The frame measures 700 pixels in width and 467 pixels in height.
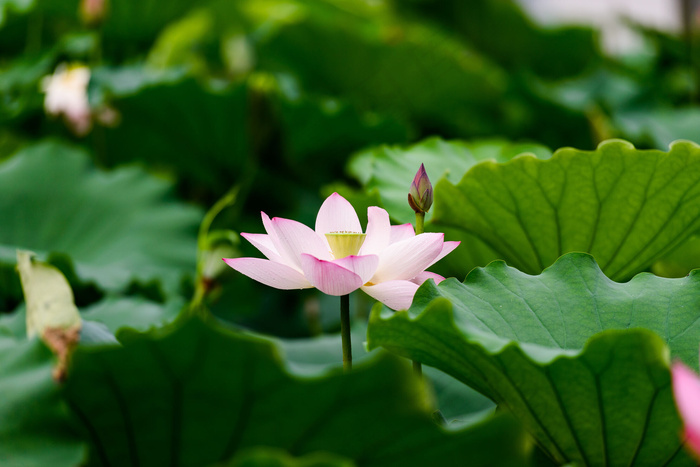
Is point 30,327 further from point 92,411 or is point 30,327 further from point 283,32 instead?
point 283,32

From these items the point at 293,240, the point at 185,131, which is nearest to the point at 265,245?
the point at 293,240

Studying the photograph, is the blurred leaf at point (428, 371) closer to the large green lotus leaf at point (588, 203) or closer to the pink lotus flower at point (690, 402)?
the large green lotus leaf at point (588, 203)

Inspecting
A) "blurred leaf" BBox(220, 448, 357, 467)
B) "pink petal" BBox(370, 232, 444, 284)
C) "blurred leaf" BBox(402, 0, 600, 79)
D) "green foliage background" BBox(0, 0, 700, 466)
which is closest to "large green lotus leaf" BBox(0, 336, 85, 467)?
"green foliage background" BBox(0, 0, 700, 466)

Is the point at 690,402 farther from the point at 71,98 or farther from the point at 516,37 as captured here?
the point at 516,37

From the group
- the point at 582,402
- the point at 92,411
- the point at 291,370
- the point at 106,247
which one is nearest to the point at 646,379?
the point at 582,402

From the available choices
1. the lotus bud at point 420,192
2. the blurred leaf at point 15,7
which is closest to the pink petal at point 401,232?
A: the lotus bud at point 420,192
